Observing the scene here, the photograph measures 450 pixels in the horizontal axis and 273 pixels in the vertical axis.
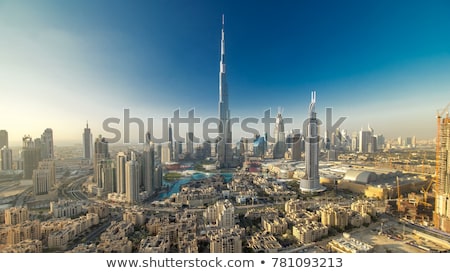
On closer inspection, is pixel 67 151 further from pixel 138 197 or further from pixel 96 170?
pixel 138 197

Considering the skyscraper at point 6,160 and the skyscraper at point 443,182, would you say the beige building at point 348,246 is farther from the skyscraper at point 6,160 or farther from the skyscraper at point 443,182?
the skyscraper at point 6,160

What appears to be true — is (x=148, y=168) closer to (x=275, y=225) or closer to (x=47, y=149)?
(x=47, y=149)

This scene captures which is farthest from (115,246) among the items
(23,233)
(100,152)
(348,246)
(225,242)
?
(100,152)

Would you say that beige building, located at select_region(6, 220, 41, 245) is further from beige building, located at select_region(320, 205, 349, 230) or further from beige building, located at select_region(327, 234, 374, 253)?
beige building, located at select_region(320, 205, 349, 230)

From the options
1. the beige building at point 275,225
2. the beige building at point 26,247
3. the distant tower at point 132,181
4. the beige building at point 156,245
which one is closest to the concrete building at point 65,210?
the distant tower at point 132,181

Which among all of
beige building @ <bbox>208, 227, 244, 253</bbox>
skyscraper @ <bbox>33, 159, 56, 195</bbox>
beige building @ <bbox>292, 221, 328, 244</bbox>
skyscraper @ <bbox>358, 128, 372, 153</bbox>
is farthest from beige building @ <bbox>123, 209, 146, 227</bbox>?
skyscraper @ <bbox>358, 128, 372, 153</bbox>

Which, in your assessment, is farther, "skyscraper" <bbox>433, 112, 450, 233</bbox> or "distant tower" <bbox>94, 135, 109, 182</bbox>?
"distant tower" <bbox>94, 135, 109, 182</bbox>
